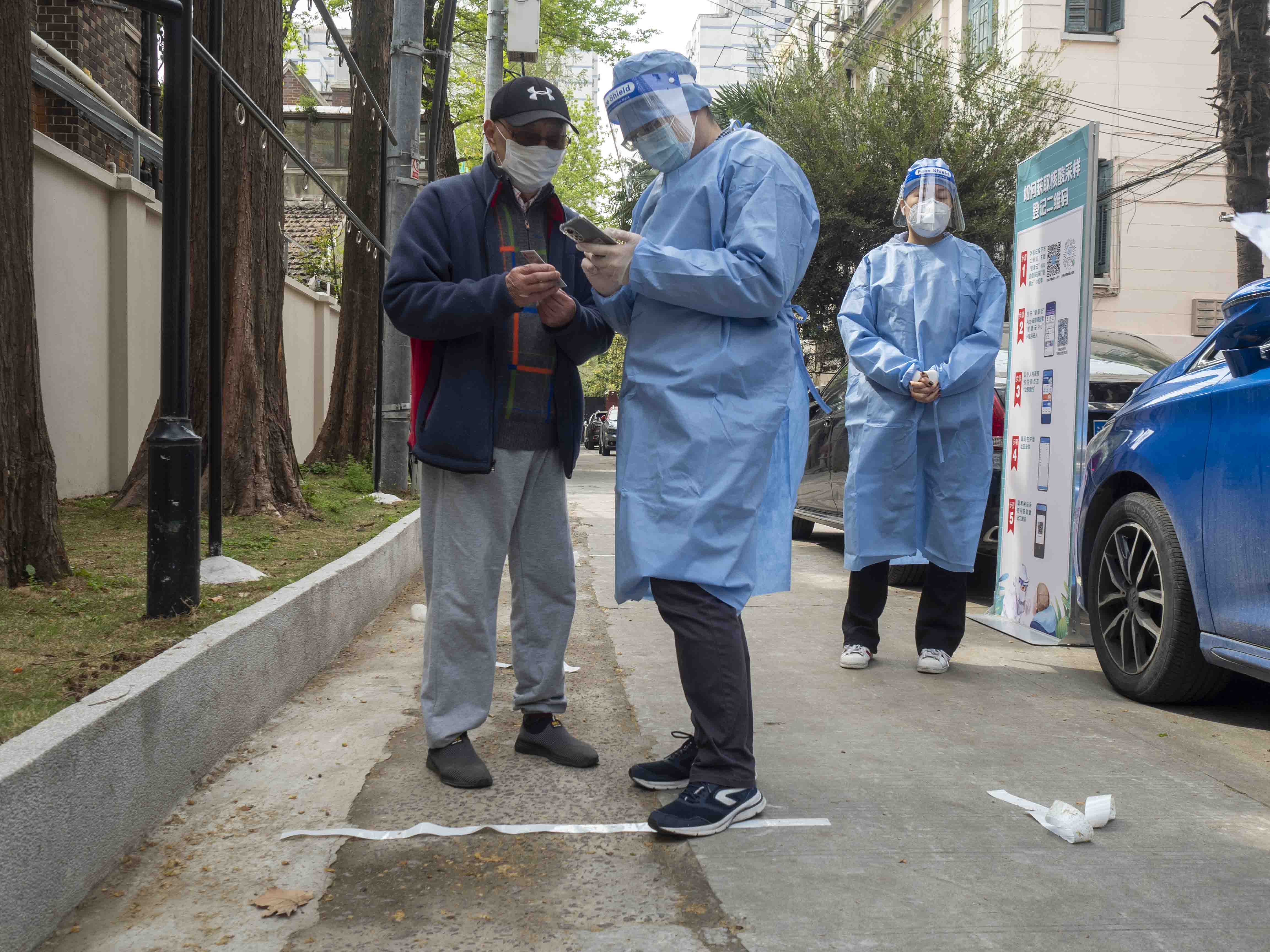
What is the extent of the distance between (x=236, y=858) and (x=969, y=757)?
2.05 metres

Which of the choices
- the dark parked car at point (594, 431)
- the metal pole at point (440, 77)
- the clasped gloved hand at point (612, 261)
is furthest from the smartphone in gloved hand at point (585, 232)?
the dark parked car at point (594, 431)

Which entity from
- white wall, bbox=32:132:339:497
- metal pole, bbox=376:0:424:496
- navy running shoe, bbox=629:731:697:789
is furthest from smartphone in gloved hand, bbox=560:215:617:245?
metal pole, bbox=376:0:424:496

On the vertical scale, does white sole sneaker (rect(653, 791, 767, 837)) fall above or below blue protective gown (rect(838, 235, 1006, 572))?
below

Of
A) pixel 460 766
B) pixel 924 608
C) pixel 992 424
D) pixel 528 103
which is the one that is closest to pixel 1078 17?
pixel 992 424

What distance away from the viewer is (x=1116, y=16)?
21.8 metres

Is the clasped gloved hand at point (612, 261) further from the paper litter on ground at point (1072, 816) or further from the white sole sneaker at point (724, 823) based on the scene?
the paper litter on ground at point (1072, 816)

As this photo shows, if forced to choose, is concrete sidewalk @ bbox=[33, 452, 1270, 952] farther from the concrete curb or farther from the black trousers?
the black trousers

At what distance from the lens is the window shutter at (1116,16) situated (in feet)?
71.6

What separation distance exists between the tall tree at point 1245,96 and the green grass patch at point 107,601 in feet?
33.0

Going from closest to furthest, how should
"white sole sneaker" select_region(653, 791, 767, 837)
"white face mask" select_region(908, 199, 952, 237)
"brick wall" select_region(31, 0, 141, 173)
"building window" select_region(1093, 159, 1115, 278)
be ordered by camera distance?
"white sole sneaker" select_region(653, 791, 767, 837) → "white face mask" select_region(908, 199, 952, 237) → "brick wall" select_region(31, 0, 141, 173) → "building window" select_region(1093, 159, 1115, 278)

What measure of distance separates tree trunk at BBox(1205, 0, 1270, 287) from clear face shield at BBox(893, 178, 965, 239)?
345 inches

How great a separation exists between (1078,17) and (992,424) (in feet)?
62.8

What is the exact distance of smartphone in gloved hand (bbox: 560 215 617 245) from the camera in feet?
9.17

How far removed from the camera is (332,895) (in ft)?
7.86
